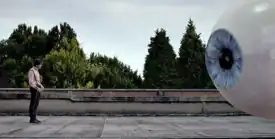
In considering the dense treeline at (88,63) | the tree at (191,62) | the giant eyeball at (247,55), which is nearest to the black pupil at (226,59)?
the giant eyeball at (247,55)

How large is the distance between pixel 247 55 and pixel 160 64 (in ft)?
173

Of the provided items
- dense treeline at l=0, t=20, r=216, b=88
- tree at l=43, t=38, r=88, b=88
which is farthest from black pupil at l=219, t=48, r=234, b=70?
tree at l=43, t=38, r=88, b=88

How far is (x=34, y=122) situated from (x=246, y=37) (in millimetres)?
6833

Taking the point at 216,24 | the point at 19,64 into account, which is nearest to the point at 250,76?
the point at 216,24

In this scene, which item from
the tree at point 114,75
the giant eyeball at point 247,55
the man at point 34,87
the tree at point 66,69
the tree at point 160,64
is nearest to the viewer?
the giant eyeball at point 247,55

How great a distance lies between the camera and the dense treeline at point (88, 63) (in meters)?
48.2

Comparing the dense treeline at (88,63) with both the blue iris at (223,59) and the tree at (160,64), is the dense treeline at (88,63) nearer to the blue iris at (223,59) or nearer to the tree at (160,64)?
the tree at (160,64)

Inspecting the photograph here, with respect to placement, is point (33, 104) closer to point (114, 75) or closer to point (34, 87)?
point (34, 87)

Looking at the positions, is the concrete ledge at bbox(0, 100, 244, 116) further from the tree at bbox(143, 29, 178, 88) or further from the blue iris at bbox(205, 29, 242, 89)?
the tree at bbox(143, 29, 178, 88)

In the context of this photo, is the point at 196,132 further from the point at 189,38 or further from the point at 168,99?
the point at 189,38

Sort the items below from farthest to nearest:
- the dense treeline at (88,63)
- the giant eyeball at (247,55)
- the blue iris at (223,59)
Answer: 1. the dense treeline at (88,63)
2. the blue iris at (223,59)
3. the giant eyeball at (247,55)

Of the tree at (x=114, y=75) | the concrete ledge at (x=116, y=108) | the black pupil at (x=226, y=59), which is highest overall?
the tree at (x=114, y=75)

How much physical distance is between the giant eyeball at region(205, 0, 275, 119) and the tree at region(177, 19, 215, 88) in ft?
139

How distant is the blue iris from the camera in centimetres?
514
